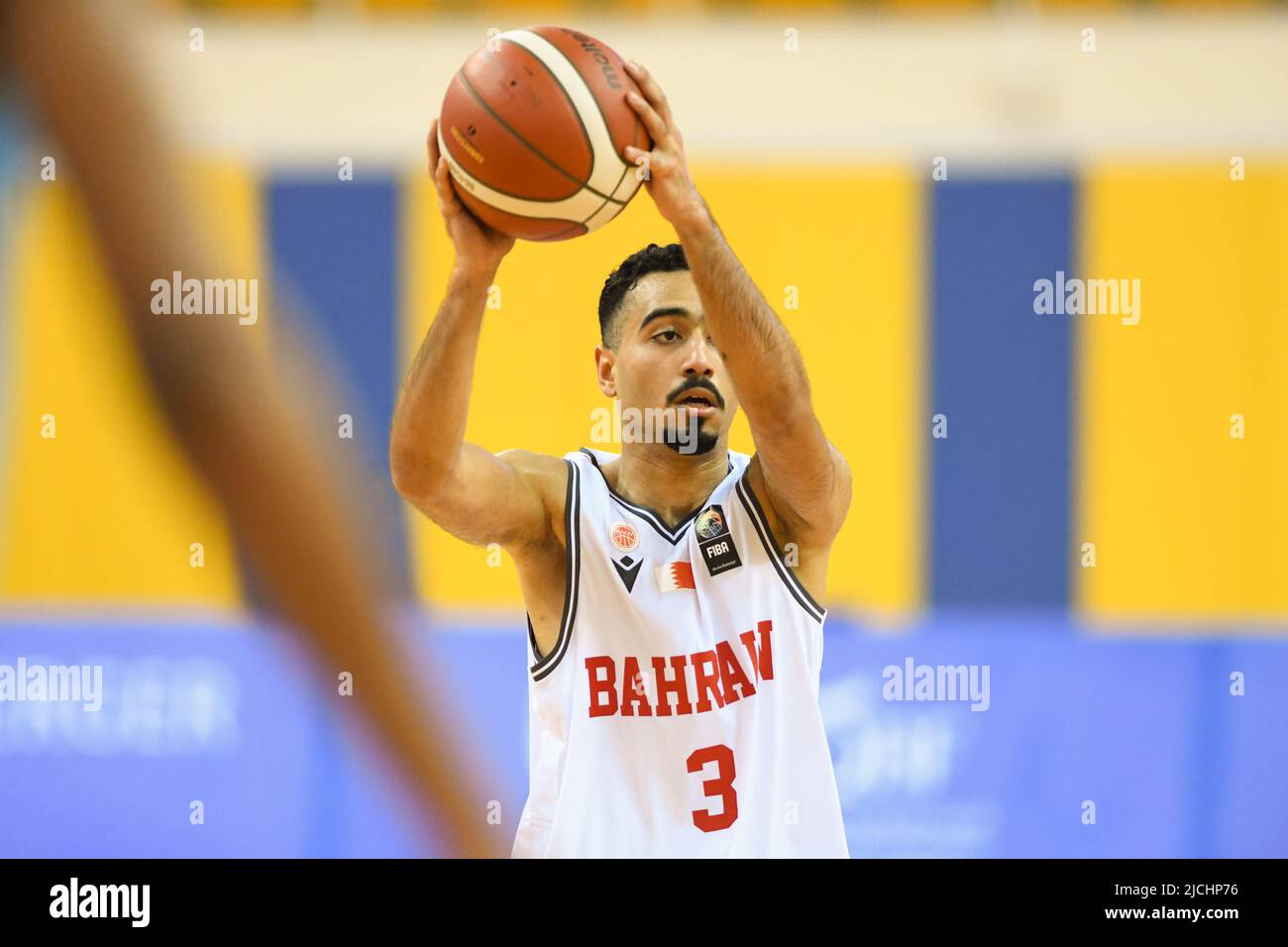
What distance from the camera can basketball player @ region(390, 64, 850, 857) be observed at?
2.60 metres

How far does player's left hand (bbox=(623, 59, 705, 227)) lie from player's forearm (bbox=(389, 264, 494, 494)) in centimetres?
36

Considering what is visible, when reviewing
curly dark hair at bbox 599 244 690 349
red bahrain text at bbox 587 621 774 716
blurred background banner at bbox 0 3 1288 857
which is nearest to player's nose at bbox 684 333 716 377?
curly dark hair at bbox 599 244 690 349

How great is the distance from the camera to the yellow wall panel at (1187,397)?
763 cm

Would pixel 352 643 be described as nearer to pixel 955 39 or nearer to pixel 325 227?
pixel 325 227

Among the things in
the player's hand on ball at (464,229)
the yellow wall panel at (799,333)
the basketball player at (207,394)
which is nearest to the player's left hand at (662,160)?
the player's hand on ball at (464,229)

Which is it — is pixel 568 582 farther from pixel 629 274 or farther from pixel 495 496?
pixel 629 274

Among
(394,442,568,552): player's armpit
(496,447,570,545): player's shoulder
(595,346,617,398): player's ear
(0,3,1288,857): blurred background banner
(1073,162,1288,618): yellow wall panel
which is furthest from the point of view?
(1073,162,1288,618): yellow wall panel

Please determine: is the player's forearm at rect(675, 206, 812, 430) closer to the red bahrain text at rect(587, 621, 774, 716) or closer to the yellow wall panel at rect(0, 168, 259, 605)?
the red bahrain text at rect(587, 621, 774, 716)

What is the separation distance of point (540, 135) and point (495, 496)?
0.72 m

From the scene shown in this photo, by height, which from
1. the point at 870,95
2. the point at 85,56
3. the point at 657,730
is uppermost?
the point at 870,95

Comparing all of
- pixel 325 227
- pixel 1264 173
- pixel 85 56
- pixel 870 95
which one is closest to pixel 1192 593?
pixel 1264 173
